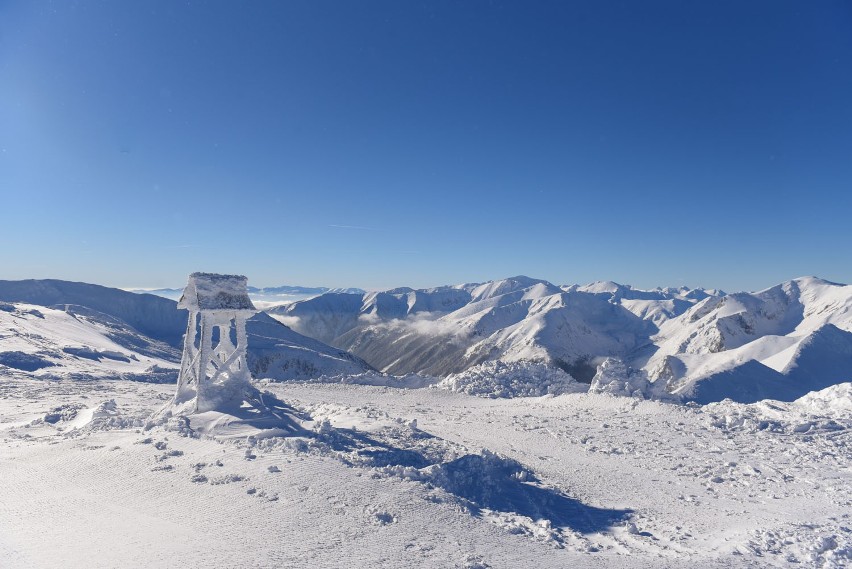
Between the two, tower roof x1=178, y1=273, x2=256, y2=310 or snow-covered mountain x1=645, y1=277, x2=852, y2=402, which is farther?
snow-covered mountain x1=645, y1=277, x2=852, y2=402

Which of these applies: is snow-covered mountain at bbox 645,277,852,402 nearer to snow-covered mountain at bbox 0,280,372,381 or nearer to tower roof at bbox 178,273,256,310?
tower roof at bbox 178,273,256,310

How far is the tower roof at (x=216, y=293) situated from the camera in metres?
18.3

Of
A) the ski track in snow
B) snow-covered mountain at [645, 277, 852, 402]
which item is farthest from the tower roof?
snow-covered mountain at [645, 277, 852, 402]

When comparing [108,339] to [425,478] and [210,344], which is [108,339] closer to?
[210,344]

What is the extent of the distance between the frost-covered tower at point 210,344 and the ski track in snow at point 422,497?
6.87 feet

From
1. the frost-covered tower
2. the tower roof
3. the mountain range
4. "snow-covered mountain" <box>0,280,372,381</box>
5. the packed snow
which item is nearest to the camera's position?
the packed snow

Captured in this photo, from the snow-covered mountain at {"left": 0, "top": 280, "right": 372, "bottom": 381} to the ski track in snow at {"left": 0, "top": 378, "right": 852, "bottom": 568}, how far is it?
2123 centimetres

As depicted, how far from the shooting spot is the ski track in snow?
9.18m

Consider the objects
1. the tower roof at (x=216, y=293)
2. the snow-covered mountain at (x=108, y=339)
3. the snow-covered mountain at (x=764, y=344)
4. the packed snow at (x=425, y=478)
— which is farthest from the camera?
the snow-covered mountain at (x=764, y=344)

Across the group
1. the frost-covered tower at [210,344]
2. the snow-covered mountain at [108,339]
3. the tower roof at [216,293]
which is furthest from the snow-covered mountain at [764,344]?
the snow-covered mountain at [108,339]

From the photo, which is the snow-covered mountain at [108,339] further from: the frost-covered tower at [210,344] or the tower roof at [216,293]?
the tower roof at [216,293]

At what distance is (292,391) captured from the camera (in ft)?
97.3

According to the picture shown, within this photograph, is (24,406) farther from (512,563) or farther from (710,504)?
(710,504)

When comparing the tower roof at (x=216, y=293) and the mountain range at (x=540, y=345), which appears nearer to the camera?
the tower roof at (x=216, y=293)
